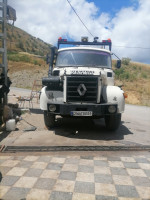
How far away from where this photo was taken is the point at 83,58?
6.69m

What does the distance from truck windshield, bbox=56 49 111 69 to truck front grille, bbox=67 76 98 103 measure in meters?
1.05

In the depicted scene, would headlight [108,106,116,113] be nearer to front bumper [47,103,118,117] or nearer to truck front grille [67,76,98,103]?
front bumper [47,103,118,117]

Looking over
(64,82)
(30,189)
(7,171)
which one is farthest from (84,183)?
(64,82)

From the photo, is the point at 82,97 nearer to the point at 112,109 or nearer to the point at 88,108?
the point at 88,108

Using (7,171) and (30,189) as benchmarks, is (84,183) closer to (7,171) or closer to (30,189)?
(30,189)

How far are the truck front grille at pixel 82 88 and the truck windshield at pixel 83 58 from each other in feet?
3.45

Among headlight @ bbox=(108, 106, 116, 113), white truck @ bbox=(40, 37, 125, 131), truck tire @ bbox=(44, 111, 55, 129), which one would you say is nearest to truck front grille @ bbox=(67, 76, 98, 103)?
white truck @ bbox=(40, 37, 125, 131)

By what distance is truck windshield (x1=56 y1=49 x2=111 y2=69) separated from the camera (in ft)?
21.7

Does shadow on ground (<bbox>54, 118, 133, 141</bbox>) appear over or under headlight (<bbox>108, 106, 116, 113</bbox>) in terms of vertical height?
under

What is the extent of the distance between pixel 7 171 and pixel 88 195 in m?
1.39

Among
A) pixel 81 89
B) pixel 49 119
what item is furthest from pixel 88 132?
pixel 81 89

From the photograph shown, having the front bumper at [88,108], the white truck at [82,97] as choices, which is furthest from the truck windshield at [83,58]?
the front bumper at [88,108]

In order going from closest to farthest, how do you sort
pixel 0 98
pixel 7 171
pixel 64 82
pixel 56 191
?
pixel 56 191
pixel 7 171
pixel 64 82
pixel 0 98

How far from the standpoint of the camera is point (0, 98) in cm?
711
